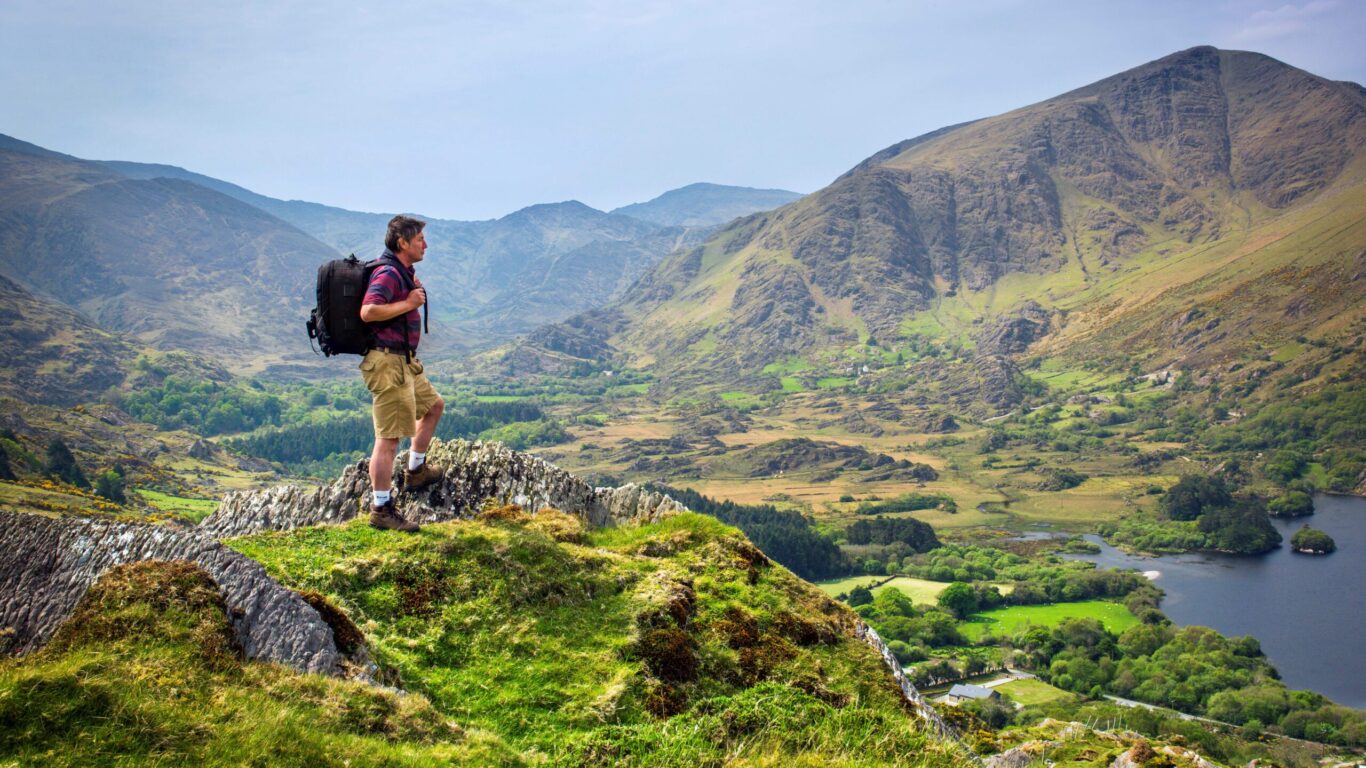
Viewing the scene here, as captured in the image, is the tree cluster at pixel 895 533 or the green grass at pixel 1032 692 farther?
the tree cluster at pixel 895 533

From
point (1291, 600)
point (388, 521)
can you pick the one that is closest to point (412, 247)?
point (388, 521)

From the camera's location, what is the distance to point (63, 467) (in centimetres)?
9600

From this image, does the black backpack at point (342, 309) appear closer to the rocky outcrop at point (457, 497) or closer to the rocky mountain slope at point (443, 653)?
the rocky mountain slope at point (443, 653)

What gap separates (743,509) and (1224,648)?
3164 inches

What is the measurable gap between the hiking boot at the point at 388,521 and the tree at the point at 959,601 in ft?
321

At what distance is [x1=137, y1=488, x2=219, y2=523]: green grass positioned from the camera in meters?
81.6

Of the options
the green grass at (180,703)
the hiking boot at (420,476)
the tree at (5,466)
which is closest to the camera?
the green grass at (180,703)

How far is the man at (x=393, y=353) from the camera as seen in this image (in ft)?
37.8

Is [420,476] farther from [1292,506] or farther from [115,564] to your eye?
[1292,506]

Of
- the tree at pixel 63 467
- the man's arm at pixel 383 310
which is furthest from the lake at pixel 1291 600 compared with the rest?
the tree at pixel 63 467

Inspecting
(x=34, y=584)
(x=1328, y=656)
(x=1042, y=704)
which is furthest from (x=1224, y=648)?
(x=34, y=584)

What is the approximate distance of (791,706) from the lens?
909 centimetres

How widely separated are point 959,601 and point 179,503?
95.8 metres

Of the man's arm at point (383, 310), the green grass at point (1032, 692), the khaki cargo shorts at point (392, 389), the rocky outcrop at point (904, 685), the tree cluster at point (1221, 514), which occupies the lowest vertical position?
the tree cluster at point (1221, 514)
